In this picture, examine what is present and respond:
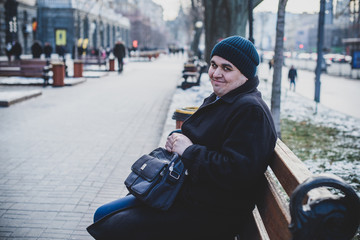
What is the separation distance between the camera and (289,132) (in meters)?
9.66

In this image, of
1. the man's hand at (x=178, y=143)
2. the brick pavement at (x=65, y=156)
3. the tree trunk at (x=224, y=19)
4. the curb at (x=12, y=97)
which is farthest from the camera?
the tree trunk at (x=224, y=19)

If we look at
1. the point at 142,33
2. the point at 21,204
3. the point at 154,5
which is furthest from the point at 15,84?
the point at 154,5

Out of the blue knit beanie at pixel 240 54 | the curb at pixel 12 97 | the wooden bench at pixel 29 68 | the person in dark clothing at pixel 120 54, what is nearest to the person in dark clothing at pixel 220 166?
the blue knit beanie at pixel 240 54

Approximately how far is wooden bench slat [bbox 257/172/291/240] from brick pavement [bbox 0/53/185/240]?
78.1 inches

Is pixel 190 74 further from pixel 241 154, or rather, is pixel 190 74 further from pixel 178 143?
pixel 241 154

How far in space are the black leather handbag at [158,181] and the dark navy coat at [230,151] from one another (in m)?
0.07

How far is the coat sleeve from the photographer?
6.97 feet

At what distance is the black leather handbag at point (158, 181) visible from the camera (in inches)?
91.3

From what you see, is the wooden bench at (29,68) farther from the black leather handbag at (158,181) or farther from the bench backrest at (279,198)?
the bench backrest at (279,198)

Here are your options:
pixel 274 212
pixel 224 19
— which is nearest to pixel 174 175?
pixel 274 212

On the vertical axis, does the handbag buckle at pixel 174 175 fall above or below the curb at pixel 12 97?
above

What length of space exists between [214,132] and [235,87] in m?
0.33

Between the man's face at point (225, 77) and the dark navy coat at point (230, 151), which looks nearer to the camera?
the dark navy coat at point (230, 151)

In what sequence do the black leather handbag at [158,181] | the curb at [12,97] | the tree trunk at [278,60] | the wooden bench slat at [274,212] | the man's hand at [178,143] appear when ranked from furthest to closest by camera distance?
the curb at [12,97], the tree trunk at [278,60], the man's hand at [178,143], the black leather handbag at [158,181], the wooden bench slat at [274,212]
